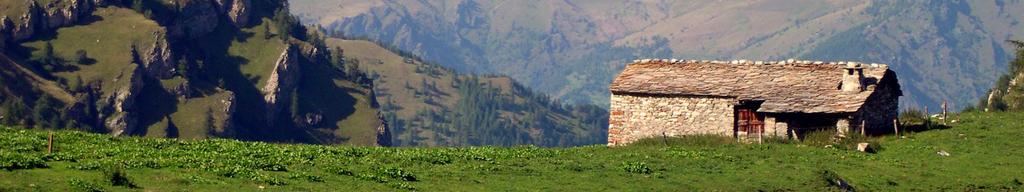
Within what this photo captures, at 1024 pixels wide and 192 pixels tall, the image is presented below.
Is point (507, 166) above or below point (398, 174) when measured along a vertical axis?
above

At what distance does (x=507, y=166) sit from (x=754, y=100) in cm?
1774

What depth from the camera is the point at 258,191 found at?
39.8 m

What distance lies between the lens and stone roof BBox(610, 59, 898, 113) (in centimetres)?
6384

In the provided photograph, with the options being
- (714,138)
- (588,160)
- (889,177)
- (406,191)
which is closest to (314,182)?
(406,191)

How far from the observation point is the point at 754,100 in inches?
2542

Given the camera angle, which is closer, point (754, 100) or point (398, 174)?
point (398, 174)

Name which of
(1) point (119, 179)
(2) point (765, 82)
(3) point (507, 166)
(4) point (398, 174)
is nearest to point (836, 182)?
(3) point (507, 166)

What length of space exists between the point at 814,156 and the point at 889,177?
4.67 meters

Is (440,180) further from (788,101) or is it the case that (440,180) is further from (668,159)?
(788,101)

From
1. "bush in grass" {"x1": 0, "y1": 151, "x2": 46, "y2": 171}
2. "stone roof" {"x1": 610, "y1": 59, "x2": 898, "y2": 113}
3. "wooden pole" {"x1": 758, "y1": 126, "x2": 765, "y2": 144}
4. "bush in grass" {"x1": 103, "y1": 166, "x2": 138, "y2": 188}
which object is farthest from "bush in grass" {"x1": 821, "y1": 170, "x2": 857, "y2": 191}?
"bush in grass" {"x1": 0, "y1": 151, "x2": 46, "y2": 171}

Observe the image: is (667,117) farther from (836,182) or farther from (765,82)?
(836,182)

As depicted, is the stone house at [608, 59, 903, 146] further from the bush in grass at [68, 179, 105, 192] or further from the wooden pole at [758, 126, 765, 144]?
the bush in grass at [68, 179, 105, 192]

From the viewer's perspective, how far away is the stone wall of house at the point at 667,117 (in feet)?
213

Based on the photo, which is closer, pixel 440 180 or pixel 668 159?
pixel 440 180
